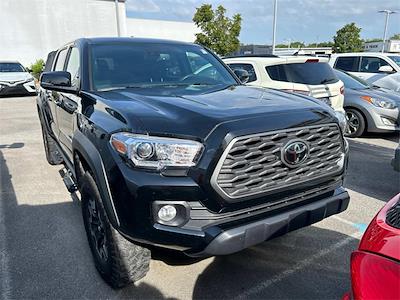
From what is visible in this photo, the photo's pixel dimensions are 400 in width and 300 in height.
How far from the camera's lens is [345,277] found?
9.37 ft

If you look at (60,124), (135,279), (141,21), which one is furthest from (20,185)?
(141,21)

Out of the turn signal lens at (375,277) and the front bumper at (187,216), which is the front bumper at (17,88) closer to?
the front bumper at (187,216)

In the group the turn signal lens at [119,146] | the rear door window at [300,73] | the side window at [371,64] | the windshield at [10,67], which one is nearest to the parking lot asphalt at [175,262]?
the turn signal lens at [119,146]

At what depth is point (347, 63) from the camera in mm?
10703

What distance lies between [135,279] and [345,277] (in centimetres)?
165

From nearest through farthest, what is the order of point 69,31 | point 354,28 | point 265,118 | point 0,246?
point 265,118 → point 0,246 → point 69,31 → point 354,28

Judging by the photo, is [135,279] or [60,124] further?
[60,124]

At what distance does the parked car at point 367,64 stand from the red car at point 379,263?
9.71 m

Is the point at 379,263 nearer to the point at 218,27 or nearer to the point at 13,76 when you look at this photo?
the point at 13,76

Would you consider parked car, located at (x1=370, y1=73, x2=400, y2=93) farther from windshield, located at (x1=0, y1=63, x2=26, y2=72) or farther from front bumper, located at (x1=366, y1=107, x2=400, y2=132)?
windshield, located at (x1=0, y1=63, x2=26, y2=72)

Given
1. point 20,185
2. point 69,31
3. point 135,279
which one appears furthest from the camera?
point 69,31

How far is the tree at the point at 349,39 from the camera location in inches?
1547

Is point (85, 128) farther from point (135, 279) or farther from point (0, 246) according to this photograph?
point (0, 246)

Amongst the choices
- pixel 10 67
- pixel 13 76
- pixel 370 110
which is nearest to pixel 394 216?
pixel 370 110
